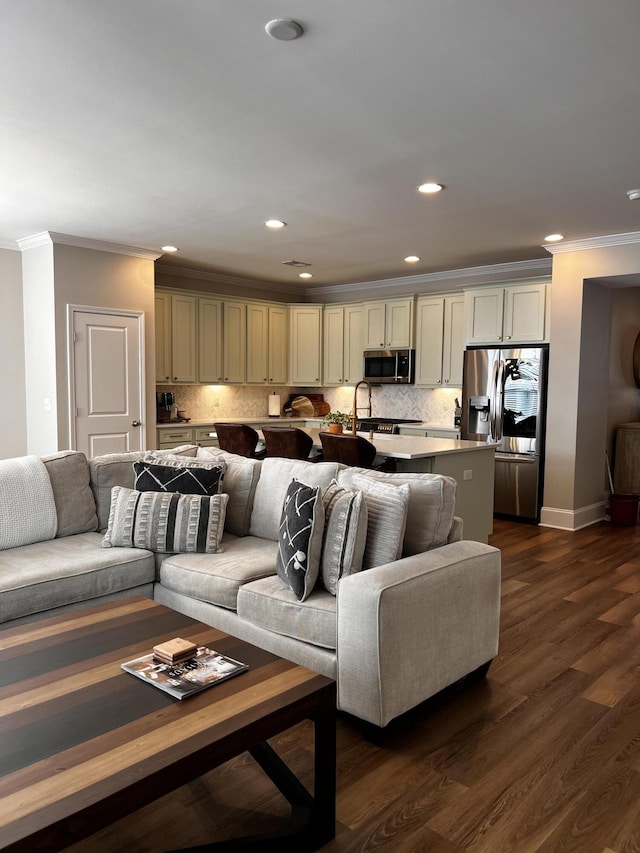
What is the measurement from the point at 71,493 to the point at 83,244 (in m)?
3.26

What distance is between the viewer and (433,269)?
7.24 metres

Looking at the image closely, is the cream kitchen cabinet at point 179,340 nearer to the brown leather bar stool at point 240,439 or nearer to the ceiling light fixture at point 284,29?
the brown leather bar stool at point 240,439

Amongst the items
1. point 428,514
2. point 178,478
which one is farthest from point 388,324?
point 428,514

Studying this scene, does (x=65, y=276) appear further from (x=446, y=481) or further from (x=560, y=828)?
(x=560, y=828)

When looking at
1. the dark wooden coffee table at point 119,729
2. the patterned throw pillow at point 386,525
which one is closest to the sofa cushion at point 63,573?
the dark wooden coffee table at point 119,729

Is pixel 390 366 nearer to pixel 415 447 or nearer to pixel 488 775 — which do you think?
pixel 415 447

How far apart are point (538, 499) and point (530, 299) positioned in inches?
79.3

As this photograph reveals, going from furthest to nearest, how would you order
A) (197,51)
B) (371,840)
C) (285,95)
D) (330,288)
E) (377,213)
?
(330,288) < (377,213) < (285,95) < (197,51) < (371,840)

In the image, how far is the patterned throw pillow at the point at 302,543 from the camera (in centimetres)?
254

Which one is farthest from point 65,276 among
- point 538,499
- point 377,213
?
point 538,499

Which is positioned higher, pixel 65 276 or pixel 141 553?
pixel 65 276

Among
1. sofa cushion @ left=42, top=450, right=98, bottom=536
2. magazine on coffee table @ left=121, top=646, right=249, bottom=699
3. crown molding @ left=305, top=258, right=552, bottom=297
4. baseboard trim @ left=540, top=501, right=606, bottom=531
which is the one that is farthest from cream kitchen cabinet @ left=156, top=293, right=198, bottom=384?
magazine on coffee table @ left=121, top=646, right=249, bottom=699

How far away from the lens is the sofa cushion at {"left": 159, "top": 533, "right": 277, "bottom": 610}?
2803 millimetres

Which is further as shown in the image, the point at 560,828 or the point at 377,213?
the point at 377,213
